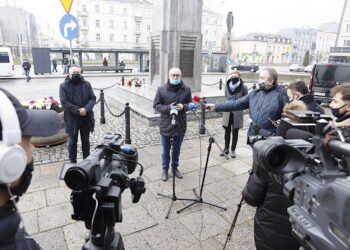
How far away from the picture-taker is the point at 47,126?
120cm

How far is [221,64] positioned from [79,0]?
47.1 meters

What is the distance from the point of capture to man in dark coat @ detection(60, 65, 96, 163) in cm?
477

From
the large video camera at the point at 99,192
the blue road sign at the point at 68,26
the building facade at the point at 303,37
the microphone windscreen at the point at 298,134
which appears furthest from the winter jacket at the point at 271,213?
the building facade at the point at 303,37

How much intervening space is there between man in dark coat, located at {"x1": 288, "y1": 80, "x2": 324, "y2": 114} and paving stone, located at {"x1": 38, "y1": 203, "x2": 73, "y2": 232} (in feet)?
11.7

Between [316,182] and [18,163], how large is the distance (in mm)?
1279

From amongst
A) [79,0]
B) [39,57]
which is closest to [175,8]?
[39,57]

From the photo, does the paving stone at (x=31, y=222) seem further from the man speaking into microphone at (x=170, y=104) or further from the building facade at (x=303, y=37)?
the building facade at (x=303, y=37)

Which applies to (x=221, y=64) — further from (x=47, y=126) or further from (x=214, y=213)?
(x=47, y=126)

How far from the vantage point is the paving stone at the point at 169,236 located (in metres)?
3.11

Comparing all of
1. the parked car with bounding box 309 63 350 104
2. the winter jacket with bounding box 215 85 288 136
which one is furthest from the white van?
the winter jacket with bounding box 215 85 288 136

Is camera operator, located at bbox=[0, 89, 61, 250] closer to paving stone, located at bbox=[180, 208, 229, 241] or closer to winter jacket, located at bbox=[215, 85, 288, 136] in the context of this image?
paving stone, located at bbox=[180, 208, 229, 241]

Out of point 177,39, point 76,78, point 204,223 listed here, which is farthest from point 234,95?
point 177,39

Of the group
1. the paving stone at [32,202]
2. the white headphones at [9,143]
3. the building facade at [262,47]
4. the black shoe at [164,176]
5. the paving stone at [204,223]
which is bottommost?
the paving stone at [204,223]

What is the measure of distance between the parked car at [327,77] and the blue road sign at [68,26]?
10.6 meters
